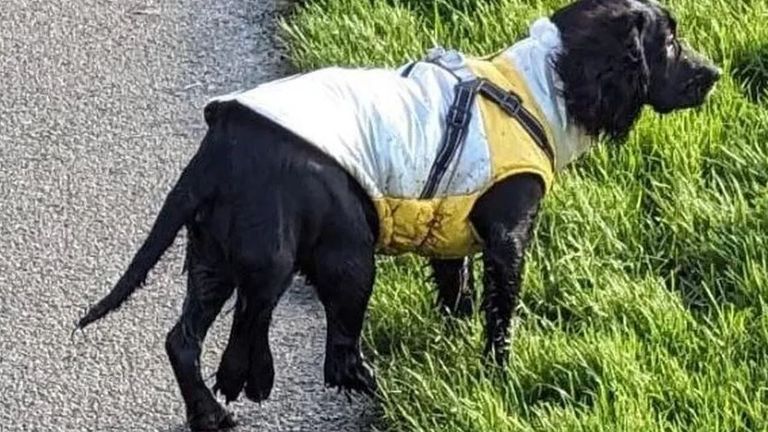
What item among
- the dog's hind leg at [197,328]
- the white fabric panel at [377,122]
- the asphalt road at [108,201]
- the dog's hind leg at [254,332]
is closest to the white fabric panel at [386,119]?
the white fabric panel at [377,122]

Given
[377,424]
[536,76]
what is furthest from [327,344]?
[536,76]

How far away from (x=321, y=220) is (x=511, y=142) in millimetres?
534

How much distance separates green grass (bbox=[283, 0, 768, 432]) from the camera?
13.9 feet

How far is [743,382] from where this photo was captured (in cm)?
422

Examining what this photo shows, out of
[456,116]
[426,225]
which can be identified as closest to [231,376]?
[426,225]

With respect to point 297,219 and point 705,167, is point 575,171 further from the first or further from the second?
point 297,219

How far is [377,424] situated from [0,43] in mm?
2953

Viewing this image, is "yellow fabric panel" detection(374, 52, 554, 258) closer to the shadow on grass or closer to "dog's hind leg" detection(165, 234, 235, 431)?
"dog's hind leg" detection(165, 234, 235, 431)

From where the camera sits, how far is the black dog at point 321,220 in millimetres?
4117

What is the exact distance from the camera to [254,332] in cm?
423

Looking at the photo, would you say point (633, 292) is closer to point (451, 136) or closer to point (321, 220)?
point (451, 136)

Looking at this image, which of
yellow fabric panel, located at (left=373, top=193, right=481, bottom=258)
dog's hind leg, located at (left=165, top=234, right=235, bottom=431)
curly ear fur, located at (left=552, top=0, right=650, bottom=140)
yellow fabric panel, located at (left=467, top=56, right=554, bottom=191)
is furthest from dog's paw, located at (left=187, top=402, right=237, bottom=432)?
curly ear fur, located at (left=552, top=0, right=650, bottom=140)

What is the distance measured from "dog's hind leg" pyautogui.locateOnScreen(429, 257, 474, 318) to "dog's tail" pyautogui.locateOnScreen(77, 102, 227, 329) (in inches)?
31.0

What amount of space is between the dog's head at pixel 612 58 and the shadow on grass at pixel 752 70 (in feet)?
3.56
